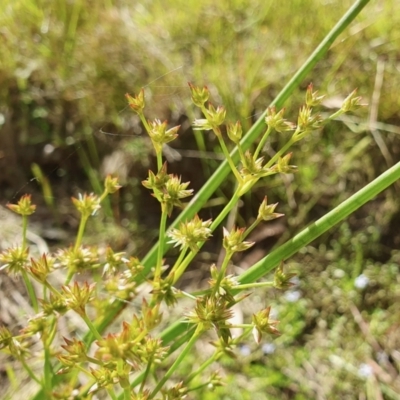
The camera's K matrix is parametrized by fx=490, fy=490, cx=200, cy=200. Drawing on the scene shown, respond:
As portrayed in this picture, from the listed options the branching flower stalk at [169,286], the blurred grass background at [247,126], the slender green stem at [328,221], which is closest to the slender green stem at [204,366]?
the branching flower stalk at [169,286]

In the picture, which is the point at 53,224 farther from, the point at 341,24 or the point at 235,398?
the point at 341,24

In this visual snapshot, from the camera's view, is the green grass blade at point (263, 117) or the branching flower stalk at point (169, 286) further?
the green grass blade at point (263, 117)

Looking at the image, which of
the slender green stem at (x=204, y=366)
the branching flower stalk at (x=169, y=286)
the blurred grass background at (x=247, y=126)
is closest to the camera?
the branching flower stalk at (x=169, y=286)

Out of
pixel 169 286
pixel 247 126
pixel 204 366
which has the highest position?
pixel 169 286

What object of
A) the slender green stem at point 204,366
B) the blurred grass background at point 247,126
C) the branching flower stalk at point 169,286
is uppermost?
the branching flower stalk at point 169,286

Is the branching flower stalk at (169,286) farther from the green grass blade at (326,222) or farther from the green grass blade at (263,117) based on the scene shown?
the green grass blade at (263,117)

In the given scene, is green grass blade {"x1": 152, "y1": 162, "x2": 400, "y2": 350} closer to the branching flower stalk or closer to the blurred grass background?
the branching flower stalk

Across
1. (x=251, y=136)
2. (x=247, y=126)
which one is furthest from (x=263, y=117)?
(x=247, y=126)

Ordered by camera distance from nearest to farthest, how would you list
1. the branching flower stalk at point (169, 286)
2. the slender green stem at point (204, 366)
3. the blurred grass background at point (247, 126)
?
the branching flower stalk at point (169, 286), the slender green stem at point (204, 366), the blurred grass background at point (247, 126)

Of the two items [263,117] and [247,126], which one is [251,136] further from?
[247,126]

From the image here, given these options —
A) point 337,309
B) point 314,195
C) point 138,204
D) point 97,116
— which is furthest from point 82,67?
point 337,309
